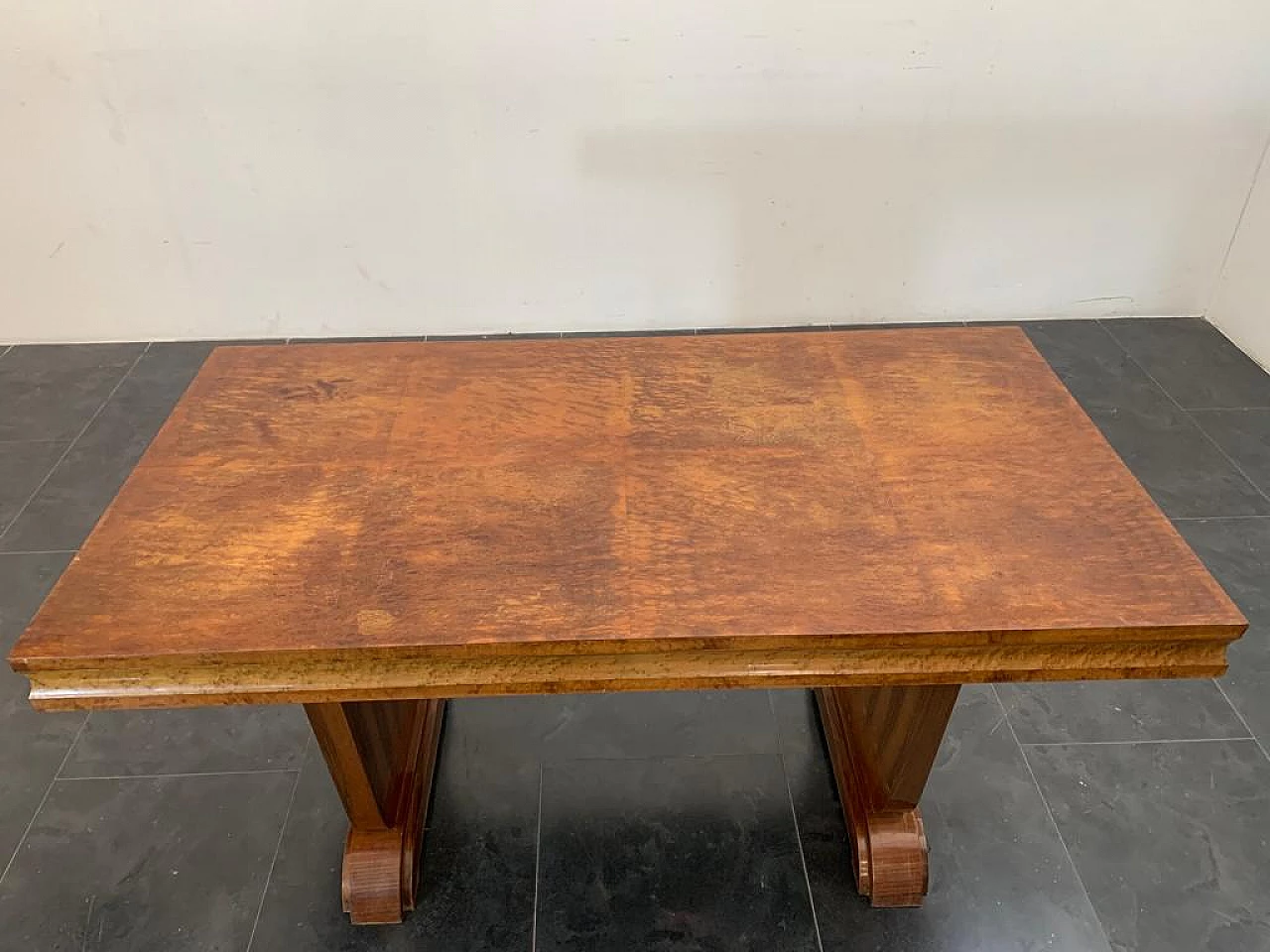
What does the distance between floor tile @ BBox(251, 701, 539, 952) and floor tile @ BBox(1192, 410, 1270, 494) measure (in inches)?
80.8

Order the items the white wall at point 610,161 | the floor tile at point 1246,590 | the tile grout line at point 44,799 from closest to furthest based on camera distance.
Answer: the tile grout line at point 44,799 → the floor tile at point 1246,590 → the white wall at point 610,161

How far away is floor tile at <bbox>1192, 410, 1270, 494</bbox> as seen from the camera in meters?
2.45

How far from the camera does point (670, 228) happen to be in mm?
2936

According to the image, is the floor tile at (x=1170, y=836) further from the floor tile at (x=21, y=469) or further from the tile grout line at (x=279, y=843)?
the floor tile at (x=21, y=469)

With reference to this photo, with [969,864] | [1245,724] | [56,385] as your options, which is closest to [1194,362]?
[1245,724]

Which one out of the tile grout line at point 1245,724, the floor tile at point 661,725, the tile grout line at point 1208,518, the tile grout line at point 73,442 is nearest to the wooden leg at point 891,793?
the floor tile at point 661,725

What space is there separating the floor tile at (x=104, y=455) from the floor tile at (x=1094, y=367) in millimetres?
2756

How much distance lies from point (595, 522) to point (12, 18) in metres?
2.53

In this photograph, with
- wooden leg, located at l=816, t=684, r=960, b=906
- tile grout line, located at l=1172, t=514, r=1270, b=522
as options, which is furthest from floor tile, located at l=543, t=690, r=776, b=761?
tile grout line, located at l=1172, t=514, r=1270, b=522

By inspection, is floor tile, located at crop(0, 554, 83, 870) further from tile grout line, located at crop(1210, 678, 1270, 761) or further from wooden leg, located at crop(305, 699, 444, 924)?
tile grout line, located at crop(1210, 678, 1270, 761)

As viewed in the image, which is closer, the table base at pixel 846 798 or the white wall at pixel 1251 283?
the table base at pixel 846 798

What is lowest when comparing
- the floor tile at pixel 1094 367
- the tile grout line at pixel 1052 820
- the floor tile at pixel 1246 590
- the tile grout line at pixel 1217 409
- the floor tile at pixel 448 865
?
the floor tile at pixel 448 865

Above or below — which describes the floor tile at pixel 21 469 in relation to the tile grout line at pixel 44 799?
above

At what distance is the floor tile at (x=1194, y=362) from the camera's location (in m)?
2.75
